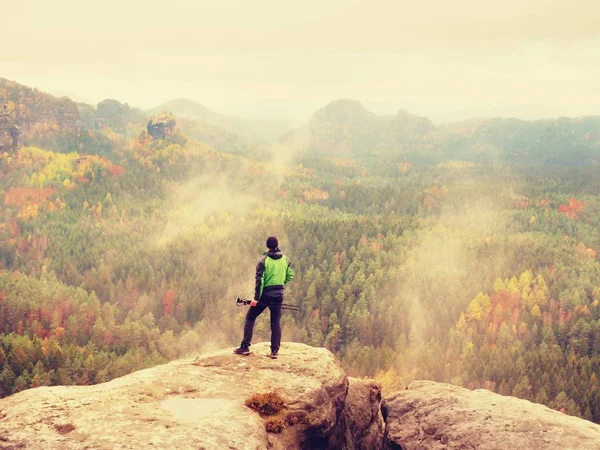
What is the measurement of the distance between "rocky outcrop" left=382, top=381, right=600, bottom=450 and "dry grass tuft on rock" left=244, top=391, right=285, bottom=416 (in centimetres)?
960

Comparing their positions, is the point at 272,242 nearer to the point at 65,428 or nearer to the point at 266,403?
the point at 266,403

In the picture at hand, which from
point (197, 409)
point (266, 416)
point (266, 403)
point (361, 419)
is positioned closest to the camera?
point (197, 409)

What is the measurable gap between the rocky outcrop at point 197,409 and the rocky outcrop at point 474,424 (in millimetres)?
3313

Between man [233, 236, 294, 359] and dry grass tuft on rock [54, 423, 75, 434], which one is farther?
man [233, 236, 294, 359]

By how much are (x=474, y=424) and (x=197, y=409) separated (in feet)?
46.9

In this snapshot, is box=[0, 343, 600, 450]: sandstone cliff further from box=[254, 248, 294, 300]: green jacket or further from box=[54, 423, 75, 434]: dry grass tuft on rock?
box=[254, 248, 294, 300]: green jacket

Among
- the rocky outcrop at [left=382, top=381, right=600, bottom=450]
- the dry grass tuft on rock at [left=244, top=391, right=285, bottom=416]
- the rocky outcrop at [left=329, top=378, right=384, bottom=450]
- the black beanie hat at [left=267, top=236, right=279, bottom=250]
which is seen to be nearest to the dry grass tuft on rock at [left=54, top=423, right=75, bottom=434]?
the dry grass tuft on rock at [left=244, top=391, right=285, bottom=416]

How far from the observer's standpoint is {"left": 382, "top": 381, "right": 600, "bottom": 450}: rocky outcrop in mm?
24219

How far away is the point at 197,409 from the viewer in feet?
70.1

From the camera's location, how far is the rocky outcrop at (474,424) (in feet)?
79.5

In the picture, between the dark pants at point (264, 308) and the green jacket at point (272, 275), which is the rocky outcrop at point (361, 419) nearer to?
the dark pants at point (264, 308)

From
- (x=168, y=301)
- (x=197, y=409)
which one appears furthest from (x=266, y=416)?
(x=168, y=301)

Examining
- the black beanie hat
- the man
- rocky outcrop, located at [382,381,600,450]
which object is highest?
the black beanie hat

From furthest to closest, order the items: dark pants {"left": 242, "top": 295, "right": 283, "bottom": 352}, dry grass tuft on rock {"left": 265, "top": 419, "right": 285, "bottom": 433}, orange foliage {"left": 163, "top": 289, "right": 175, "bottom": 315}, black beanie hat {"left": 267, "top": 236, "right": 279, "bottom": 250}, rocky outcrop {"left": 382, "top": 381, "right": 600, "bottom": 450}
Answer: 1. orange foliage {"left": 163, "top": 289, "right": 175, "bottom": 315}
2. dark pants {"left": 242, "top": 295, "right": 283, "bottom": 352}
3. black beanie hat {"left": 267, "top": 236, "right": 279, "bottom": 250}
4. rocky outcrop {"left": 382, "top": 381, "right": 600, "bottom": 450}
5. dry grass tuft on rock {"left": 265, "top": 419, "right": 285, "bottom": 433}
